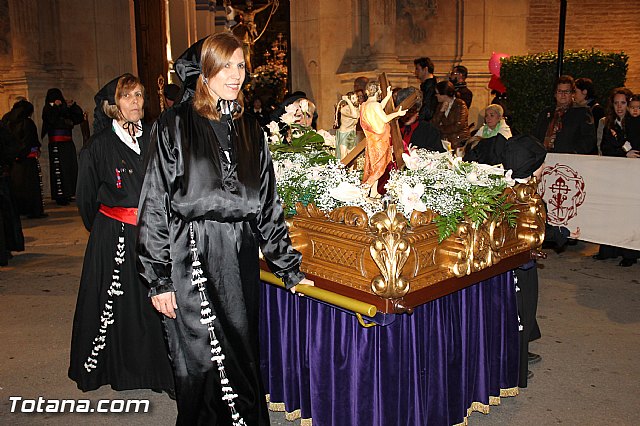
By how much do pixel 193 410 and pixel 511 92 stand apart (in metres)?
8.05

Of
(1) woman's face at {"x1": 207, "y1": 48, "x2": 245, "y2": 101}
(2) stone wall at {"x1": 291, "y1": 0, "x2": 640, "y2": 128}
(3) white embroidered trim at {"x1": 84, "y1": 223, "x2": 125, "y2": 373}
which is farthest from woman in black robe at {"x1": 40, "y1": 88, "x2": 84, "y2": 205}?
(1) woman's face at {"x1": 207, "y1": 48, "x2": 245, "y2": 101}

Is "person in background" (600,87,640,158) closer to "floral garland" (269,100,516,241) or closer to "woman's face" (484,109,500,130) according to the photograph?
"woman's face" (484,109,500,130)

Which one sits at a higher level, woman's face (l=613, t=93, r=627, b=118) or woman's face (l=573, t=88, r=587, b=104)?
woman's face (l=573, t=88, r=587, b=104)

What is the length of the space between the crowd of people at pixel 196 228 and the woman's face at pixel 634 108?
3353 mm

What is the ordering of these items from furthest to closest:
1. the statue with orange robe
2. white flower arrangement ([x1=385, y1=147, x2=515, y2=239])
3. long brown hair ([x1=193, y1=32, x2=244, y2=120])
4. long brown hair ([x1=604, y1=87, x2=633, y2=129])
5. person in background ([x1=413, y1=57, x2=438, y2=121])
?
1. person in background ([x1=413, y1=57, x2=438, y2=121])
2. long brown hair ([x1=604, y1=87, x2=633, y2=129])
3. the statue with orange robe
4. white flower arrangement ([x1=385, y1=147, x2=515, y2=239])
5. long brown hair ([x1=193, y1=32, x2=244, y2=120])

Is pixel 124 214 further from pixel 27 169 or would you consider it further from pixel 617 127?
pixel 27 169

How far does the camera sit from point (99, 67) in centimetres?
1257

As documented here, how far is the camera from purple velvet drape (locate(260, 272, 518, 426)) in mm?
3125

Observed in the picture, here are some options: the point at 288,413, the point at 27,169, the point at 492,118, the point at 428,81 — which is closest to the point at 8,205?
the point at 27,169

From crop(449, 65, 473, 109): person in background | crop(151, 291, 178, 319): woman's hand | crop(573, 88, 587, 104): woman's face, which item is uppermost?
crop(449, 65, 473, 109): person in background

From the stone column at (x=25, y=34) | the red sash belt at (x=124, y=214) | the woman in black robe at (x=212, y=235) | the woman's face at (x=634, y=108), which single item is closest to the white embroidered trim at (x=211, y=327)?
the woman in black robe at (x=212, y=235)

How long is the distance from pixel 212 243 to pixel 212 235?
3 centimetres

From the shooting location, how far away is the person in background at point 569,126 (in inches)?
301

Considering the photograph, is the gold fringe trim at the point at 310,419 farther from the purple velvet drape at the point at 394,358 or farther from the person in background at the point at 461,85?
the person in background at the point at 461,85
